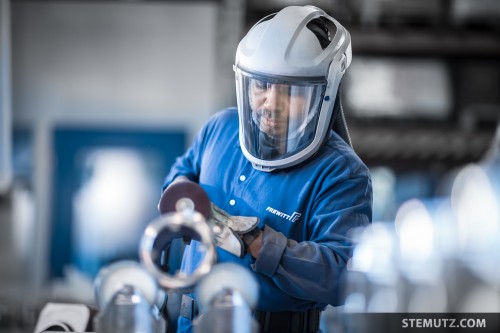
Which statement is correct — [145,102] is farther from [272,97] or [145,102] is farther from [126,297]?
[126,297]

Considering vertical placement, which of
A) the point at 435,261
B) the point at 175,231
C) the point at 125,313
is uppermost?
the point at 175,231

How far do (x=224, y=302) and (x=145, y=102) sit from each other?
3.56 metres

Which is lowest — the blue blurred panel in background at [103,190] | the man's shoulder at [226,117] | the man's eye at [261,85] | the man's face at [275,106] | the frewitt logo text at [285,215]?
the blue blurred panel in background at [103,190]

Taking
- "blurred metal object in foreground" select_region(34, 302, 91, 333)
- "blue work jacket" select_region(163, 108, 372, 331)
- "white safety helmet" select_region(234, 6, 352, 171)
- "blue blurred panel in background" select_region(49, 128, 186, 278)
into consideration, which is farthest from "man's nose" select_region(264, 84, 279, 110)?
"blue blurred panel in background" select_region(49, 128, 186, 278)

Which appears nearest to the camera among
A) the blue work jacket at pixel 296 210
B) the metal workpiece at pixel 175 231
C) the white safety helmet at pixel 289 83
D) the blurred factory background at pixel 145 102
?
the metal workpiece at pixel 175 231

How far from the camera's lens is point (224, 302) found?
3.82 ft

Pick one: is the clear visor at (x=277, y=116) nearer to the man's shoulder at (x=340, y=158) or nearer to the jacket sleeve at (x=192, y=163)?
the man's shoulder at (x=340, y=158)

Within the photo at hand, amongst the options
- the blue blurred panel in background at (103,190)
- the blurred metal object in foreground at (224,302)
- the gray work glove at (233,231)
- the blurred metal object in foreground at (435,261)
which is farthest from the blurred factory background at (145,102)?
the blurred metal object in foreground at (224,302)

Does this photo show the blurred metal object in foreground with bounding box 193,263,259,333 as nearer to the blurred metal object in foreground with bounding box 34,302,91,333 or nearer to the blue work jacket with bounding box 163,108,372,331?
the blue work jacket with bounding box 163,108,372,331

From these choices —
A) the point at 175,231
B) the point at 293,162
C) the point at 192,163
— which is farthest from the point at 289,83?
the point at 175,231

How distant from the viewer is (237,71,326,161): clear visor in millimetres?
1539

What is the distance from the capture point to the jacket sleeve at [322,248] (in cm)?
138

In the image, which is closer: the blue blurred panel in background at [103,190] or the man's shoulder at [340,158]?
the man's shoulder at [340,158]

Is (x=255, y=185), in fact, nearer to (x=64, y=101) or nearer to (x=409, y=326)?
(x=409, y=326)
